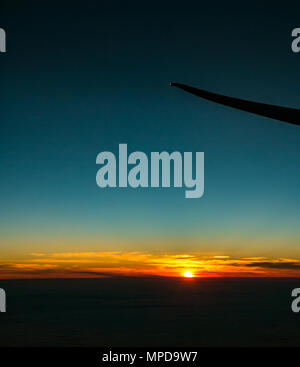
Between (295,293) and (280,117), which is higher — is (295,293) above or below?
below
